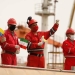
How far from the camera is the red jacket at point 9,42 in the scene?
40.5 ft

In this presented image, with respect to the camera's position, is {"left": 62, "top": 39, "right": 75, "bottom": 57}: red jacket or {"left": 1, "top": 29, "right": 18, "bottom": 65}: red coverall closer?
{"left": 1, "top": 29, "right": 18, "bottom": 65}: red coverall

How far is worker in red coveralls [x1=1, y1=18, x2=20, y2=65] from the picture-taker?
1237 centimetres

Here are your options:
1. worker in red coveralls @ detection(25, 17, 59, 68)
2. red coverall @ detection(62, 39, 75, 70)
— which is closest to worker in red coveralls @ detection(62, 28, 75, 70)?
red coverall @ detection(62, 39, 75, 70)

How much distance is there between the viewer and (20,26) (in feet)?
98.6

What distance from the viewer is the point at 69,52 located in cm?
1302

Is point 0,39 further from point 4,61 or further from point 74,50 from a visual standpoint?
point 74,50

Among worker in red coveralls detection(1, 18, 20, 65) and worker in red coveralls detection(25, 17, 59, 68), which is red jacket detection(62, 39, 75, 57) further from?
worker in red coveralls detection(1, 18, 20, 65)

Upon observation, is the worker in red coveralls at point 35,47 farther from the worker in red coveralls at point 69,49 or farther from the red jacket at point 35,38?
the worker in red coveralls at point 69,49

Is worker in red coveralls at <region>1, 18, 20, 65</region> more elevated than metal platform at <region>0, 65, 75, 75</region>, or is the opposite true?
worker in red coveralls at <region>1, 18, 20, 65</region>

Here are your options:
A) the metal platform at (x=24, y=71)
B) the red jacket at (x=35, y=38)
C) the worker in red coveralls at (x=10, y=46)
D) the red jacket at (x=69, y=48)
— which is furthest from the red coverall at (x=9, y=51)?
the metal platform at (x=24, y=71)

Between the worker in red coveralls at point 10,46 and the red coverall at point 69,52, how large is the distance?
1425mm

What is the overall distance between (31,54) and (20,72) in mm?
2875

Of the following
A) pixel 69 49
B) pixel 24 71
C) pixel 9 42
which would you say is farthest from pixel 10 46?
pixel 24 71

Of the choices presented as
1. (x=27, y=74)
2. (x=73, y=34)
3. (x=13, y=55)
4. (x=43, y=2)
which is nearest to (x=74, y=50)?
(x=73, y=34)
